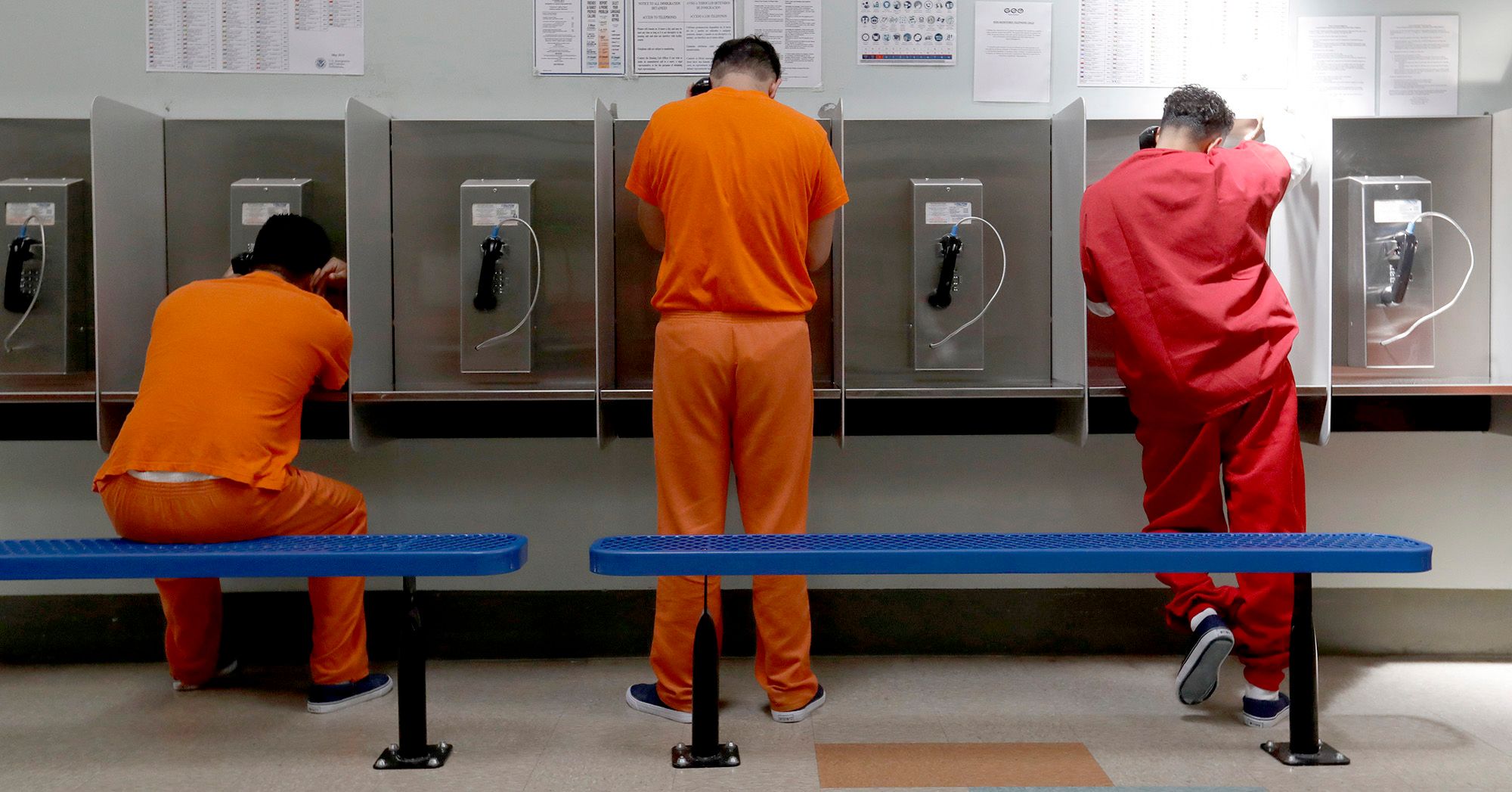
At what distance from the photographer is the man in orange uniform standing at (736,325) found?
2.20 metres

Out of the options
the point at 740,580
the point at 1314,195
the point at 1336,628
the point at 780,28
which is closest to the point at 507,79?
the point at 780,28

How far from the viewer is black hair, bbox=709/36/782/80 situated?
2293 mm

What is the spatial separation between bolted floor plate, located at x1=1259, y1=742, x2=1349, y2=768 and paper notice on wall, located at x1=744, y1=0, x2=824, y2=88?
1980mm

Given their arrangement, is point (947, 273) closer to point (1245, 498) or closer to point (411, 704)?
point (1245, 498)

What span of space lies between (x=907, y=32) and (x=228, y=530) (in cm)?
212

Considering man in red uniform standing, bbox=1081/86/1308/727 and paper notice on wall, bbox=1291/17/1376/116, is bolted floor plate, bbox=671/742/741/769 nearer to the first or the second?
man in red uniform standing, bbox=1081/86/1308/727

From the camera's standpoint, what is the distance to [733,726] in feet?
7.63

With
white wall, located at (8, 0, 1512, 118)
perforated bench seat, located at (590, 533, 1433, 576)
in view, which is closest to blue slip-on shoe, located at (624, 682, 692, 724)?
perforated bench seat, located at (590, 533, 1433, 576)

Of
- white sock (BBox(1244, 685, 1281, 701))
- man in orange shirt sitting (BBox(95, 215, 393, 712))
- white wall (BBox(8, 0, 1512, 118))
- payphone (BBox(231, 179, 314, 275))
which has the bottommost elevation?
white sock (BBox(1244, 685, 1281, 701))

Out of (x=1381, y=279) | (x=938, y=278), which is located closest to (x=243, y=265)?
(x=938, y=278)

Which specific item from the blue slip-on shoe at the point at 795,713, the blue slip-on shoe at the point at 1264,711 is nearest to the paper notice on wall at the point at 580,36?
the blue slip-on shoe at the point at 795,713

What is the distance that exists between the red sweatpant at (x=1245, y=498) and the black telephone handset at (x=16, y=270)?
288 cm

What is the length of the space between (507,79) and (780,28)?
0.77 m

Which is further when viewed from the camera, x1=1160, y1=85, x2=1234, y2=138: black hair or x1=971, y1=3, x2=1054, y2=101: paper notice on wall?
x1=971, y1=3, x2=1054, y2=101: paper notice on wall
